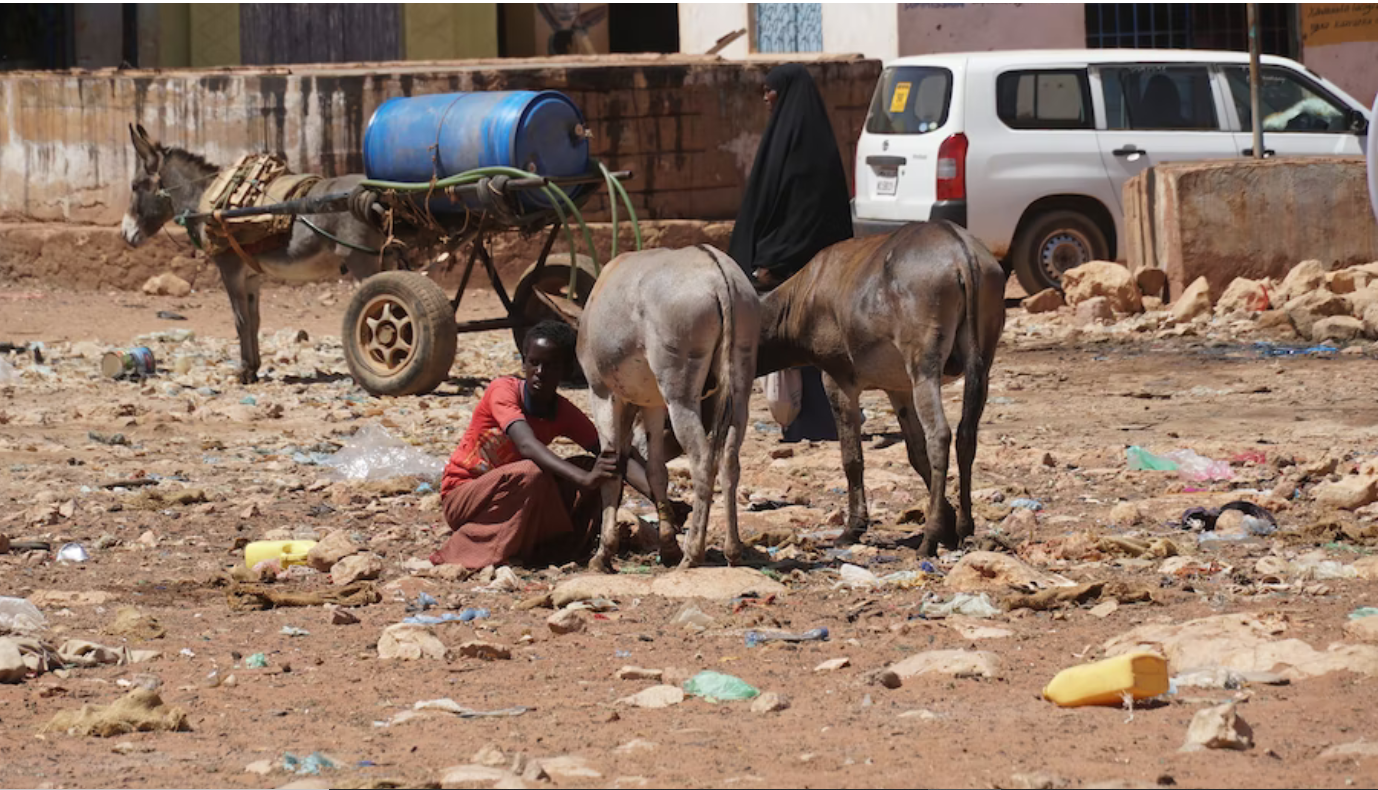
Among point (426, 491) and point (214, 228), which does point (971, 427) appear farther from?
point (214, 228)

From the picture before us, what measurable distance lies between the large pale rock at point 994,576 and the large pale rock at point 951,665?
1012 mm

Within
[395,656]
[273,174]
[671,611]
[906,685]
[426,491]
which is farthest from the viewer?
[273,174]

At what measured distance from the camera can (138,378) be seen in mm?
12797

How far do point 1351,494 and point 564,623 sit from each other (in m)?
3.37

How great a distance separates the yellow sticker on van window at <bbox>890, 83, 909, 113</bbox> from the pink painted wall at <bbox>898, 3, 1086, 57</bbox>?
3.85 meters

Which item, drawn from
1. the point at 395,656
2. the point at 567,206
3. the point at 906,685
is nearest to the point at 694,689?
the point at 906,685

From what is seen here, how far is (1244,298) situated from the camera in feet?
44.9

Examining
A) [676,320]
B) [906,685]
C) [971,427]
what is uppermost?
[676,320]

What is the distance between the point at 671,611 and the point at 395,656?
969 millimetres

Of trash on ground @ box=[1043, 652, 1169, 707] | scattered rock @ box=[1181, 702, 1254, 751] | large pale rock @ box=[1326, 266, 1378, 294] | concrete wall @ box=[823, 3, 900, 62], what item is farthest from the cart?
concrete wall @ box=[823, 3, 900, 62]

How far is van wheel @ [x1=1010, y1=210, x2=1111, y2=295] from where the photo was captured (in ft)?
50.3

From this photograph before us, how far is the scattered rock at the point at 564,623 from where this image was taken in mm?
5922

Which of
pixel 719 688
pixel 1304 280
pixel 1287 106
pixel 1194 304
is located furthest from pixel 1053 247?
pixel 719 688

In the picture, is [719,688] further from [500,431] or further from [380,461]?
[380,461]
